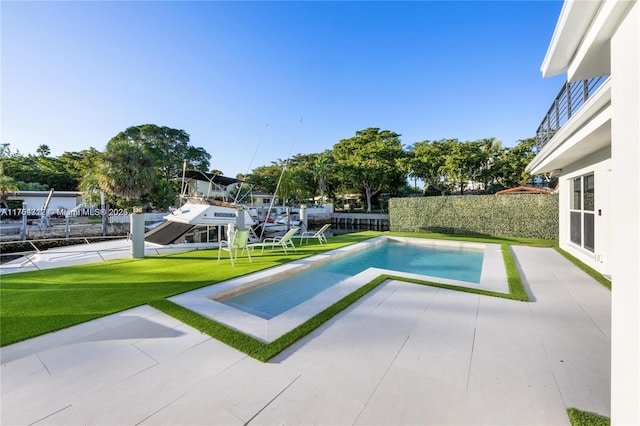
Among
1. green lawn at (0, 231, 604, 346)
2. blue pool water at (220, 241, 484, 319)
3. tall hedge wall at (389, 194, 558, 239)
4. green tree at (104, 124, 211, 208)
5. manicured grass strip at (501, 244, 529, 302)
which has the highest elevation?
green tree at (104, 124, 211, 208)

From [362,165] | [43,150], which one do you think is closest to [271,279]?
[362,165]

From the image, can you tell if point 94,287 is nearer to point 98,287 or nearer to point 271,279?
point 98,287

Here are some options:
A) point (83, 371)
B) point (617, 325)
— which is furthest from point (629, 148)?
point (83, 371)

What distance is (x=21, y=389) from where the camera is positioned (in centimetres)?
226

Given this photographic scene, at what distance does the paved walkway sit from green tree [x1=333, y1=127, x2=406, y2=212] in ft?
93.5

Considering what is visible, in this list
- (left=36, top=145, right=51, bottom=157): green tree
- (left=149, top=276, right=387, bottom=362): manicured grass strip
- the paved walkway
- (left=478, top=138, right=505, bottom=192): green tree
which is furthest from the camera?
(left=36, top=145, right=51, bottom=157): green tree

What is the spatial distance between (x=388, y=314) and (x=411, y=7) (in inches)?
477

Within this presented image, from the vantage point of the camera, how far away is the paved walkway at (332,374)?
2.02m

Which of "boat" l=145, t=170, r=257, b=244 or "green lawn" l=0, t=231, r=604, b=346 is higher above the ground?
"boat" l=145, t=170, r=257, b=244

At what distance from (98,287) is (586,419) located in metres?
6.99

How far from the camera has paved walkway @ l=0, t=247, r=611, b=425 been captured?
202cm

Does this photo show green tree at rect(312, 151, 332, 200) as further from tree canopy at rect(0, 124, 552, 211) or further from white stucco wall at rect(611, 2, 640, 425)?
white stucco wall at rect(611, 2, 640, 425)

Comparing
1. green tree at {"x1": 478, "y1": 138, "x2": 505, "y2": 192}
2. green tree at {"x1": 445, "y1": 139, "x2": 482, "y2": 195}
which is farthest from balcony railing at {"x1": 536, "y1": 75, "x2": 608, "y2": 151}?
green tree at {"x1": 478, "y1": 138, "x2": 505, "y2": 192}

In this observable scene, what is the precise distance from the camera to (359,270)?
7.95 meters
